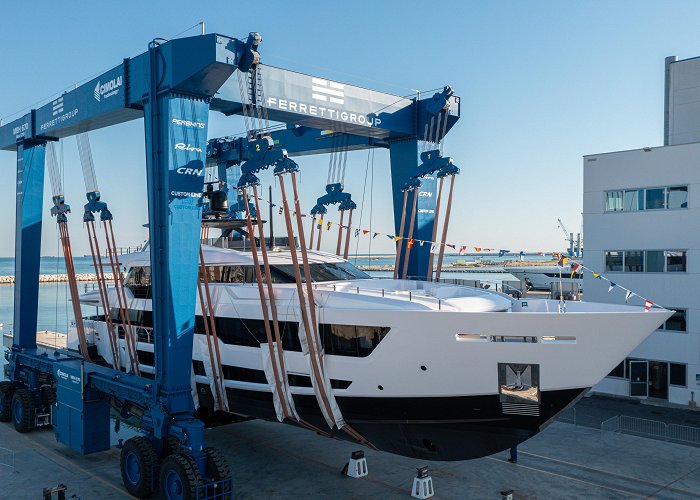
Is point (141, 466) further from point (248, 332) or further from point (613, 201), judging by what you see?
point (613, 201)

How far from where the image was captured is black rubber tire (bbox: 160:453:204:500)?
10.3m

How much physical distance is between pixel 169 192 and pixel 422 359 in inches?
213

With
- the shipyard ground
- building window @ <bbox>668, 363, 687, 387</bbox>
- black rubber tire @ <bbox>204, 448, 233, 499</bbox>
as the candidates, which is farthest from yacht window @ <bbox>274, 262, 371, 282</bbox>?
building window @ <bbox>668, 363, 687, 387</bbox>

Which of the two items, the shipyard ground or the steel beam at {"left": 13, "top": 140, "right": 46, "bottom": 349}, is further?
the steel beam at {"left": 13, "top": 140, "right": 46, "bottom": 349}

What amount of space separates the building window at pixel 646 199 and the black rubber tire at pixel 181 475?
16430 millimetres

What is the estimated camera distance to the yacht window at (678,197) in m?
19.3

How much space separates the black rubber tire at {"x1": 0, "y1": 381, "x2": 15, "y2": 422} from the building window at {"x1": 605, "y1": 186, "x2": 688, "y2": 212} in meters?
19.7

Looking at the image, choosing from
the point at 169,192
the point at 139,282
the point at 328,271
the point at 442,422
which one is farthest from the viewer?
the point at 139,282

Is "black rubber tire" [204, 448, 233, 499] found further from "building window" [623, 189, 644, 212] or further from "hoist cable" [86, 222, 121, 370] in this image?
"building window" [623, 189, 644, 212]

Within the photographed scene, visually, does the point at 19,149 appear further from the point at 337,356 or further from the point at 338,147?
the point at 337,356

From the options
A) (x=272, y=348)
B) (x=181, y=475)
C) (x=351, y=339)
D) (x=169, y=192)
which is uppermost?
(x=169, y=192)

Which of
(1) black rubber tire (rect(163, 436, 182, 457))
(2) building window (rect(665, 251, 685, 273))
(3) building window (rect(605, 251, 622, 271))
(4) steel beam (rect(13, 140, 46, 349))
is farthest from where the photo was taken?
(3) building window (rect(605, 251, 622, 271))

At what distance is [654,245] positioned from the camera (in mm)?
19812

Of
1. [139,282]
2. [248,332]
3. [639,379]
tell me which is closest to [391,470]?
[248,332]
